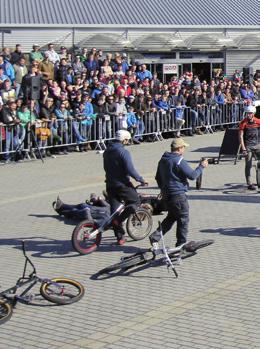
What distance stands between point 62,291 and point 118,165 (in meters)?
2.97

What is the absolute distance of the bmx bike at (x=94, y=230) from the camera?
37.1 ft

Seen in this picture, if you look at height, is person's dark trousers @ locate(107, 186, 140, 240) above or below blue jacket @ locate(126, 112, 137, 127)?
below

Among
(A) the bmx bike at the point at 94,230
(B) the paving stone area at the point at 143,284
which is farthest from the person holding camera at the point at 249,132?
(A) the bmx bike at the point at 94,230

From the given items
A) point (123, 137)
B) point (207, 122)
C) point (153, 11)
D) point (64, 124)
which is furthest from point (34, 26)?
point (123, 137)

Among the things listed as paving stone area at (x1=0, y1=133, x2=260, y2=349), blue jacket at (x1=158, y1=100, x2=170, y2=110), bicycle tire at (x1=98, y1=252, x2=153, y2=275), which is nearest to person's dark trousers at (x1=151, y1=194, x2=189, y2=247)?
paving stone area at (x1=0, y1=133, x2=260, y2=349)

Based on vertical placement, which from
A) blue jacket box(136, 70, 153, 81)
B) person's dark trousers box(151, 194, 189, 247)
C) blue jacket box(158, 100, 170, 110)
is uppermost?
blue jacket box(136, 70, 153, 81)

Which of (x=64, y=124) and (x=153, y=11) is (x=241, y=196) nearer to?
(x=64, y=124)

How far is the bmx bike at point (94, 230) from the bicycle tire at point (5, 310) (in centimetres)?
284

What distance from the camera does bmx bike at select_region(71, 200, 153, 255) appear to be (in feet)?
37.1

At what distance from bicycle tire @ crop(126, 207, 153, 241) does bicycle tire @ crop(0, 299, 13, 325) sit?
12.4 ft

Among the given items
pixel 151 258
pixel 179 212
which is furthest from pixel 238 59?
pixel 151 258

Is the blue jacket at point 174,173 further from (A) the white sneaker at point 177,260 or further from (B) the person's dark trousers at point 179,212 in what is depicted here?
(A) the white sneaker at point 177,260

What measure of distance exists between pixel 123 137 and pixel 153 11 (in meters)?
24.8

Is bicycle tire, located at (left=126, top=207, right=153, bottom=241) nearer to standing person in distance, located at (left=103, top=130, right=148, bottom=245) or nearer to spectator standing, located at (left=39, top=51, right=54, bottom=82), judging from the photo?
standing person in distance, located at (left=103, top=130, right=148, bottom=245)
